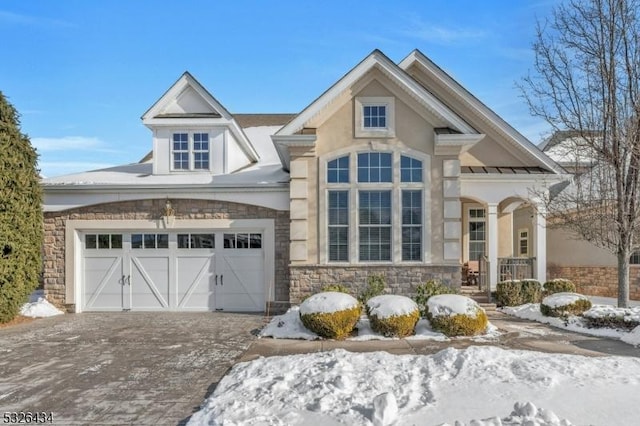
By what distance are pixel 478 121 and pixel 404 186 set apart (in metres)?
4.94

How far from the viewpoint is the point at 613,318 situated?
10.2 m

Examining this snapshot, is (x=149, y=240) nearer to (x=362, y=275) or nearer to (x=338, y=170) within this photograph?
(x=338, y=170)

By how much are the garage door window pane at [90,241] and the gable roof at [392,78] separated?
690 cm

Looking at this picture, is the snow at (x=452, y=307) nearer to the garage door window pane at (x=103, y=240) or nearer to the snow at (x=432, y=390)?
the snow at (x=432, y=390)

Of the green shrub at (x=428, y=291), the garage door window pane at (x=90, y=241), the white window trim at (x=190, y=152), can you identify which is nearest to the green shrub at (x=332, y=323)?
the green shrub at (x=428, y=291)

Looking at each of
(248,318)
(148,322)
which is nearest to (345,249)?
(248,318)

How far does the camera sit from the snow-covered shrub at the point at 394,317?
9336mm

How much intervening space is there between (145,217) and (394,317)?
842cm

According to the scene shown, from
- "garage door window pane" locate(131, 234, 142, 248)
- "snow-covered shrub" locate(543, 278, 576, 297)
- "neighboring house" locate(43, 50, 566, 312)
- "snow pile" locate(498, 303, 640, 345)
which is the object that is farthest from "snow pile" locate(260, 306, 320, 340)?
"snow-covered shrub" locate(543, 278, 576, 297)

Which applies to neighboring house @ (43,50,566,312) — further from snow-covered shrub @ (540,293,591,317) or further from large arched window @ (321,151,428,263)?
snow-covered shrub @ (540,293,591,317)

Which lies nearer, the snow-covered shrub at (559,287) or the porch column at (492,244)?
the snow-covered shrub at (559,287)

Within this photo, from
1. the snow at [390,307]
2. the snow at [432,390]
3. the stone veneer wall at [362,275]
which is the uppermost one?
the stone veneer wall at [362,275]

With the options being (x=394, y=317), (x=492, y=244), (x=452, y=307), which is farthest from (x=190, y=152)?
(x=492, y=244)

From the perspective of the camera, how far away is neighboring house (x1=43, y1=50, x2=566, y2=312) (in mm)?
12648
